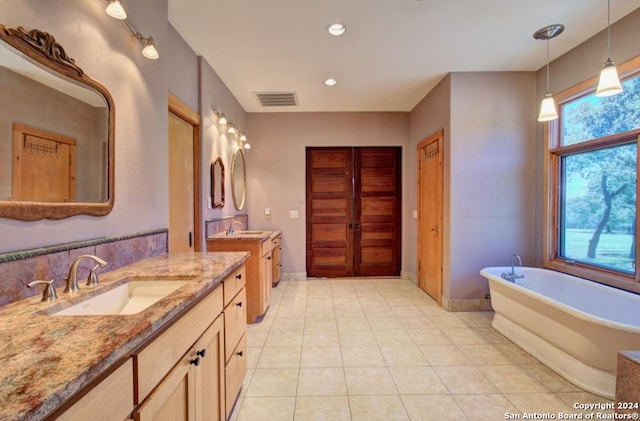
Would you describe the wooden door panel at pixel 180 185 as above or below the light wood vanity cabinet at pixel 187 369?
above

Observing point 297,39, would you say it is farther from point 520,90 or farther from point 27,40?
point 520,90

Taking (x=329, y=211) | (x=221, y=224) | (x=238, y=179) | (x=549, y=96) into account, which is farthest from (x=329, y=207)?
(x=549, y=96)

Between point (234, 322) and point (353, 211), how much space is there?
3.44m

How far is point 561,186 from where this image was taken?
124 inches

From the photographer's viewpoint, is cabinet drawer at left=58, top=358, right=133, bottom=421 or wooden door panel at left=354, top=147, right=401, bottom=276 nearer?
cabinet drawer at left=58, top=358, right=133, bottom=421

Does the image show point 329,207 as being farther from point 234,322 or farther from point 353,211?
point 234,322

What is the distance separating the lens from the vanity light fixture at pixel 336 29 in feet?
8.00

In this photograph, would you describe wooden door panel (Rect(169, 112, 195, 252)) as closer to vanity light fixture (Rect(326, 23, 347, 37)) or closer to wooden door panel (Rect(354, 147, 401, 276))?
vanity light fixture (Rect(326, 23, 347, 37))

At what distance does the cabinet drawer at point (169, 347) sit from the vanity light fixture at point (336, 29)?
7.56 feet

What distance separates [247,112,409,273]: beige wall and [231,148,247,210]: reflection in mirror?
32cm

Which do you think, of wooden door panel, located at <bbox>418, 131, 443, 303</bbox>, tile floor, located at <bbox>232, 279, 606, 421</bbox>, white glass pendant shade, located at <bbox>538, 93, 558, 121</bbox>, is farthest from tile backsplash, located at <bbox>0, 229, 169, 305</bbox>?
white glass pendant shade, located at <bbox>538, 93, 558, 121</bbox>

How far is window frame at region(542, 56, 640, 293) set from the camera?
2324 mm

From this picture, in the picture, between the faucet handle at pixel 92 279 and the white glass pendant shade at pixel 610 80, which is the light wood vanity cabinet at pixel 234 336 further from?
the white glass pendant shade at pixel 610 80

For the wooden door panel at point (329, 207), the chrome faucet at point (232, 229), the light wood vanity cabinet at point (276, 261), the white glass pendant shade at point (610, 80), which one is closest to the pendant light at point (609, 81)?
the white glass pendant shade at point (610, 80)
